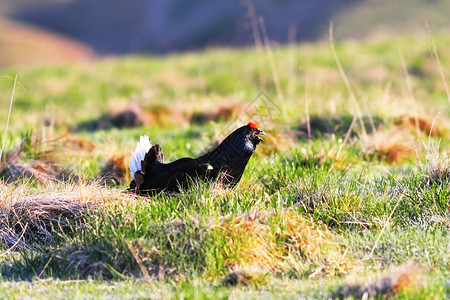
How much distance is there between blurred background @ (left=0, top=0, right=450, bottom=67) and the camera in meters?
46.2

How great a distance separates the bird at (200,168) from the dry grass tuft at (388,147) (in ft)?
7.69

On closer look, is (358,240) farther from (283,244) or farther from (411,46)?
(411,46)

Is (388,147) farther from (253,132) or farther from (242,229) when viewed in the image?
(242,229)

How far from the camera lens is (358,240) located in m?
3.81

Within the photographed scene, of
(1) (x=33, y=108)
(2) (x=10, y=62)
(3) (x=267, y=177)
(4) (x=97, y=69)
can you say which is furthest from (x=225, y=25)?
(3) (x=267, y=177)

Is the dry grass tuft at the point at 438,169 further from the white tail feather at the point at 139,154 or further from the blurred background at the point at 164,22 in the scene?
the blurred background at the point at 164,22

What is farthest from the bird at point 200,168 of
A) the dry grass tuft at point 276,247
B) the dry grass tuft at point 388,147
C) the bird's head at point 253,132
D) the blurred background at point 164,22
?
the blurred background at point 164,22

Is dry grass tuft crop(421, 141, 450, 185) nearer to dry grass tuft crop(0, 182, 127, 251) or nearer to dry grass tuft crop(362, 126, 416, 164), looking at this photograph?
dry grass tuft crop(362, 126, 416, 164)

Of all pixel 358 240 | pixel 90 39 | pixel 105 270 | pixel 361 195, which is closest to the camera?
Result: pixel 105 270

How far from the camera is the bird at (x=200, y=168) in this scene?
433cm

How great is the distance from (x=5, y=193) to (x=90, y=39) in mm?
70376

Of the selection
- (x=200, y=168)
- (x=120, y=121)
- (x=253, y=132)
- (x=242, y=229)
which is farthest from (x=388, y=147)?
(x=120, y=121)

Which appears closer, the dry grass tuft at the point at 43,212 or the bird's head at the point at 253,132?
the dry grass tuft at the point at 43,212

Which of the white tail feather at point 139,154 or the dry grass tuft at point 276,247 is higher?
the white tail feather at point 139,154
